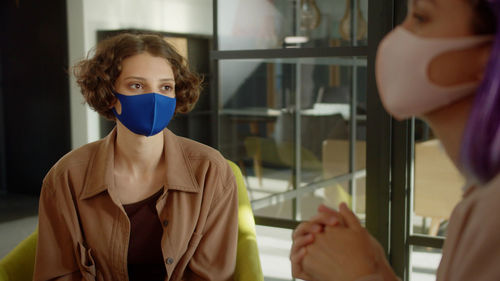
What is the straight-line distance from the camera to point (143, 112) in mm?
2045

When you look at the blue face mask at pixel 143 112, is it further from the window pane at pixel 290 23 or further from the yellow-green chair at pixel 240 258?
the window pane at pixel 290 23

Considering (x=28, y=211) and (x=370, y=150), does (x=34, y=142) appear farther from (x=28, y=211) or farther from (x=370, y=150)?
(x=370, y=150)

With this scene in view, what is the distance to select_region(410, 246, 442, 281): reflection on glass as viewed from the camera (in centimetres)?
256

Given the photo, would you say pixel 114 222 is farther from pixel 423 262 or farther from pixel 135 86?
pixel 423 262

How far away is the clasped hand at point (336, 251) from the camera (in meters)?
1.06

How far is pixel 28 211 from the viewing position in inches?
237

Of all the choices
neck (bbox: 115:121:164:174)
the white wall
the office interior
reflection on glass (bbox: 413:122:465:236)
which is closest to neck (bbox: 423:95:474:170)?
the office interior

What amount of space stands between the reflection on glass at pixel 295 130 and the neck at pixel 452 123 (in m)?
1.76

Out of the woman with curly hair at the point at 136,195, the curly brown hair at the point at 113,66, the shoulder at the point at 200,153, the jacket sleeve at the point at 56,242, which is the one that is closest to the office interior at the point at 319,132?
the curly brown hair at the point at 113,66

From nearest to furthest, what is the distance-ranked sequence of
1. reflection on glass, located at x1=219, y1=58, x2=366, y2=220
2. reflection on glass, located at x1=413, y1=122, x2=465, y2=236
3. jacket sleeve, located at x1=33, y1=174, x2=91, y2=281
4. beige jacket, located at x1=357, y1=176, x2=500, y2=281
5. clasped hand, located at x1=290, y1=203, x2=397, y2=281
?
1. beige jacket, located at x1=357, y1=176, x2=500, y2=281
2. clasped hand, located at x1=290, y1=203, x2=397, y2=281
3. jacket sleeve, located at x1=33, y1=174, x2=91, y2=281
4. reflection on glass, located at x1=413, y1=122, x2=465, y2=236
5. reflection on glass, located at x1=219, y1=58, x2=366, y2=220

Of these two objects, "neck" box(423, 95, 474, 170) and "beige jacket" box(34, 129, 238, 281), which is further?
"beige jacket" box(34, 129, 238, 281)

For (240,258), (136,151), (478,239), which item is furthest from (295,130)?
(478,239)

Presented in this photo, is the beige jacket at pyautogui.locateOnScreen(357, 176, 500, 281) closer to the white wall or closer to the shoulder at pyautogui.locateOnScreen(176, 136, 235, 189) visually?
the shoulder at pyautogui.locateOnScreen(176, 136, 235, 189)

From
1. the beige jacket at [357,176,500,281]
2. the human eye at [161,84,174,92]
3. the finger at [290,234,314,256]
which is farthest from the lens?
the human eye at [161,84,174,92]
